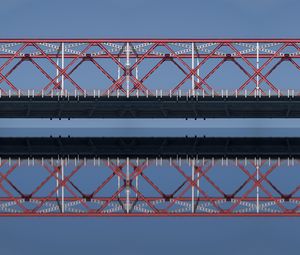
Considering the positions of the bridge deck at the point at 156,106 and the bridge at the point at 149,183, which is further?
the bridge deck at the point at 156,106

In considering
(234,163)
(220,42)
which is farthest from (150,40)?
(234,163)

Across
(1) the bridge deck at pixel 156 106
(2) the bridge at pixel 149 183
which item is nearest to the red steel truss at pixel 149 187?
(2) the bridge at pixel 149 183

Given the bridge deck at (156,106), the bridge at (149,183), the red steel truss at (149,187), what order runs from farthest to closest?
the bridge deck at (156,106), the bridge at (149,183), the red steel truss at (149,187)

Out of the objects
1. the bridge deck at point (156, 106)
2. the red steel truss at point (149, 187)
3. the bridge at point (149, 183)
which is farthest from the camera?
the bridge deck at point (156, 106)

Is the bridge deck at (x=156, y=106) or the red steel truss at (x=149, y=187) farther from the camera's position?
the bridge deck at (x=156, y=106)

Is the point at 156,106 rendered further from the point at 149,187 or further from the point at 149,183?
the point at 149,187

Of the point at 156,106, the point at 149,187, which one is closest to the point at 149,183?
the point at 149,187

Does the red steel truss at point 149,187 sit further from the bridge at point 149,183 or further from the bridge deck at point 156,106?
the bridge deck at point 156,106

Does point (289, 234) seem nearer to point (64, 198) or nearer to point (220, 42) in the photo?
point (64, 198)

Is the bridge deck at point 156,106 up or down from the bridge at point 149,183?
up
